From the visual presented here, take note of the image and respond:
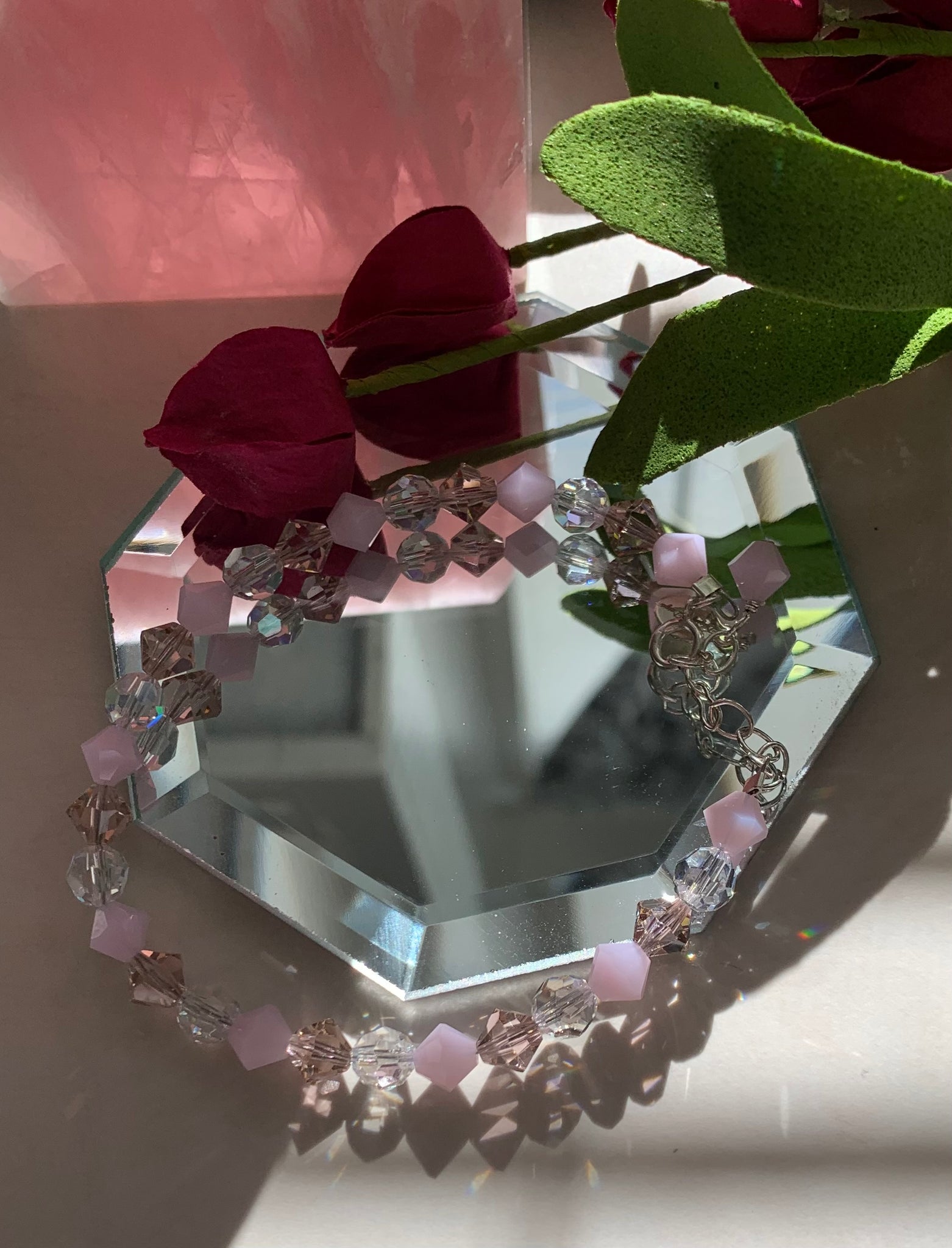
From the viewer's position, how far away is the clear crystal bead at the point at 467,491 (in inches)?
15.2

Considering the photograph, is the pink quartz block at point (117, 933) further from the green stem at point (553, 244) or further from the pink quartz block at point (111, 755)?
the green stem at point (553, 244)

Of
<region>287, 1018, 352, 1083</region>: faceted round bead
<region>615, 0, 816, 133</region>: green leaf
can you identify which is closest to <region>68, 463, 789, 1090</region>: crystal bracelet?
<region>287, 1018, 352, 1083</region>: faceted round bead

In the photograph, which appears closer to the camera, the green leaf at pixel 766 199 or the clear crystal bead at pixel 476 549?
the green leaf at pixel 766 199

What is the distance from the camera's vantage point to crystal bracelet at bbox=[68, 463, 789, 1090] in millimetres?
322

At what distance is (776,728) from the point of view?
1.21ft

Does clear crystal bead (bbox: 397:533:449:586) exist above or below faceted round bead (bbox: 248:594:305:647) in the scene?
above

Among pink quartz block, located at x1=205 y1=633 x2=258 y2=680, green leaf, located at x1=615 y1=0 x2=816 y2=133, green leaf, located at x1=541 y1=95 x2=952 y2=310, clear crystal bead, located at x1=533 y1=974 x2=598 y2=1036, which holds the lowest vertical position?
clear crystal bead, located at x1=533 y1=974 x2=598 y2=1036

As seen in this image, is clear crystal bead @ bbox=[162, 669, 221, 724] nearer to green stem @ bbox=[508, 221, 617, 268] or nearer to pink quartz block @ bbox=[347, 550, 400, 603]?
pink quartz block @ bbox=[347, 550, 400, 603]

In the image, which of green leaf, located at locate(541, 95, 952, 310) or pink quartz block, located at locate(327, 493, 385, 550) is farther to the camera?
pink quartz block, located at locate(327, 493, 385, 550)

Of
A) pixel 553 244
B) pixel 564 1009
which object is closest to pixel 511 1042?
pixel 564 1009

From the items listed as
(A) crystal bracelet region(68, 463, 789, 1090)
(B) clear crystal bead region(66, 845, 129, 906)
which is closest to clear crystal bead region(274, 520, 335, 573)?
(A) crystal bracelet region(68, 463, 789, 1090)

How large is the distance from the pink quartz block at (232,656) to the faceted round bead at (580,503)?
0.11 meters

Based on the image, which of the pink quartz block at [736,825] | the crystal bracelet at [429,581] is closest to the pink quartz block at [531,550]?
the crystal bracelet at [429,581]

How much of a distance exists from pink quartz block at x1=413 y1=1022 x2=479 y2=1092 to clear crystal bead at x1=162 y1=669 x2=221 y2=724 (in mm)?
129
